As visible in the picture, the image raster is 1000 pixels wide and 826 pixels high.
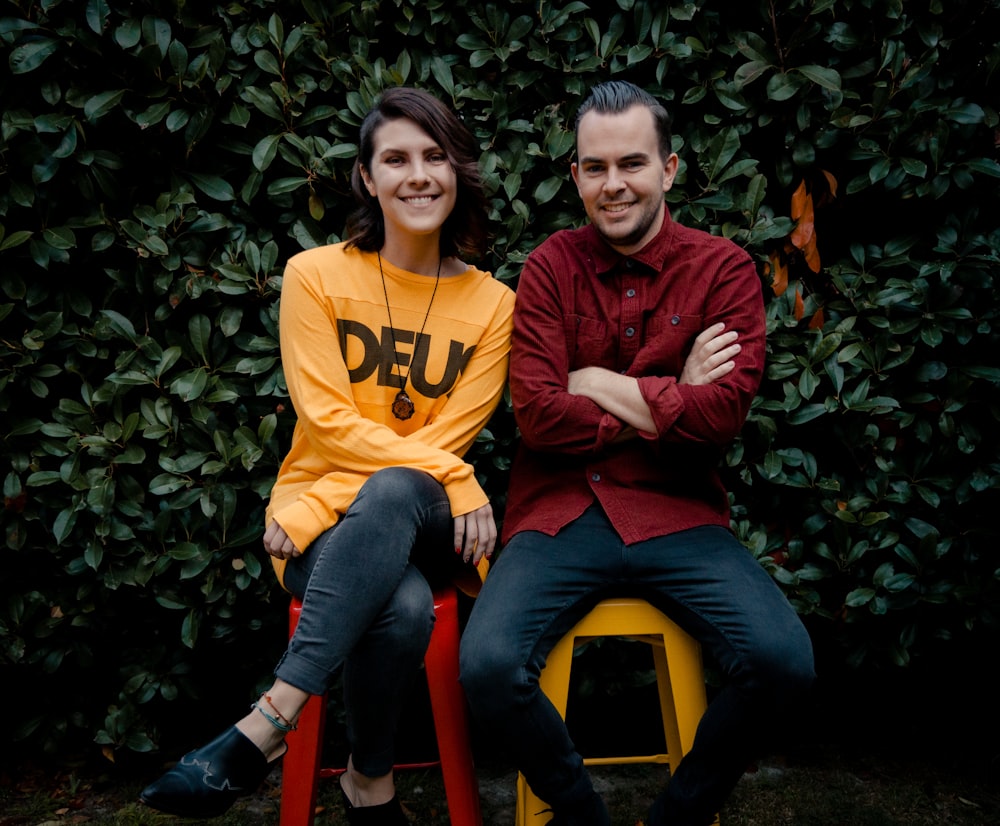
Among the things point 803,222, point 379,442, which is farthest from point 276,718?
point 803,222

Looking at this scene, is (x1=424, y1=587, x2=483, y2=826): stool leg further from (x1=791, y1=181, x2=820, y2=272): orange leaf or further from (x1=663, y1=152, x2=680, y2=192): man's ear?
(x1=791, y1=181, x2=820, y2=272): orange leaf

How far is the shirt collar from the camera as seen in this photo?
2137 millimetres

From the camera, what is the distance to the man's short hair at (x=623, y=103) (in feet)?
6.79

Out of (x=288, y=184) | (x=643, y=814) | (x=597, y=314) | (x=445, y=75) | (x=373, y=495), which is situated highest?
(x=445, y=75)

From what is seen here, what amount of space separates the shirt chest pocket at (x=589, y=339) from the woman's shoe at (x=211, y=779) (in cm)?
116

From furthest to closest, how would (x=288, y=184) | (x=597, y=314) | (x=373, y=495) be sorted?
1. (x=288, y=184)
2. (x=597, y=314)
3. (x=373, y=495)

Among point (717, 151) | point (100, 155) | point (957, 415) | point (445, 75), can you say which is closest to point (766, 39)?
point (717, 151)

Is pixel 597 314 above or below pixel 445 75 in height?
below

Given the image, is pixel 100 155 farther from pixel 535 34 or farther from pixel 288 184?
pixel 535 34

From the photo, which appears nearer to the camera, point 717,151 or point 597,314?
point 597,314

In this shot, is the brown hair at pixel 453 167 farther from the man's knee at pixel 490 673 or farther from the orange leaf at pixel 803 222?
the man's knee at pixel 490 673

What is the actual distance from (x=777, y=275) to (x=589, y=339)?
664 millimetres

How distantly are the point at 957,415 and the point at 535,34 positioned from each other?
159 centimetres

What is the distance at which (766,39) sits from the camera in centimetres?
237
